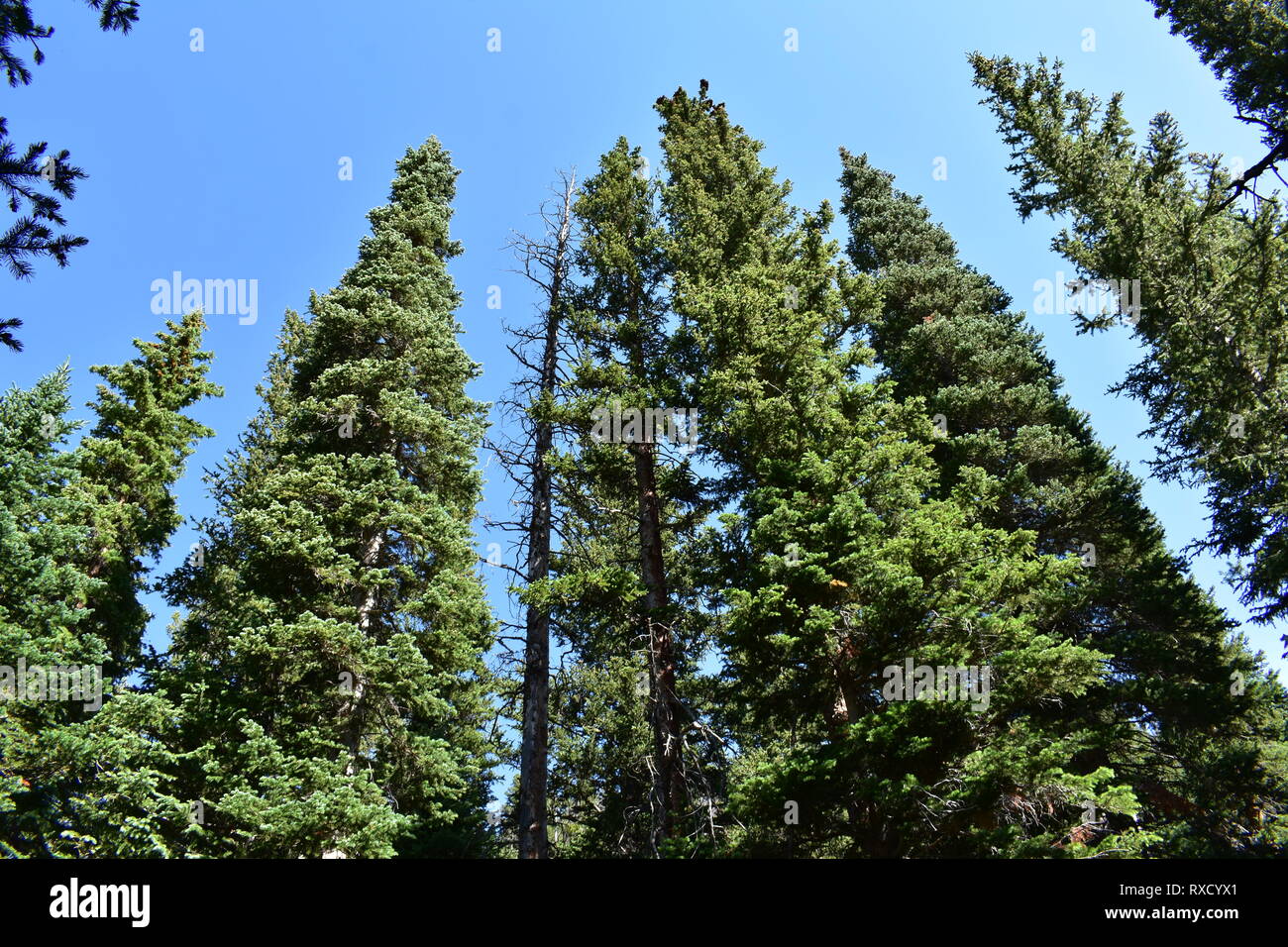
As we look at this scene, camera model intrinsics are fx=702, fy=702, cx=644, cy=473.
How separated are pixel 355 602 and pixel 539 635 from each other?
137 inches

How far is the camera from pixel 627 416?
13477 mm

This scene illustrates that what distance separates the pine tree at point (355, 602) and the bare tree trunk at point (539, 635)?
3.91ft

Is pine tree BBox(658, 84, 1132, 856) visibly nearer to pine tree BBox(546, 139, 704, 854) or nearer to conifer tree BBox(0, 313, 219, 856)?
pine tree BBox(546, 139, 704, 854)

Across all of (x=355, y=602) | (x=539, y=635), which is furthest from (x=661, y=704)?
(x=355, y=602)

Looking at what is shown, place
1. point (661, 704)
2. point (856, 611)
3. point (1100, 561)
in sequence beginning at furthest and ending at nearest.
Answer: point (1100, 561), point (661, 704), point (856, 611)

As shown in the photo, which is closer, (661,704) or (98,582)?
(661,704)

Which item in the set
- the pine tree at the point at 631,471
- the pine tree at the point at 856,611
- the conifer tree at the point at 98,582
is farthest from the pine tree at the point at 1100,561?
the conifer tree at the point at 98,582

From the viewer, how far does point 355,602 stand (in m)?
13.1

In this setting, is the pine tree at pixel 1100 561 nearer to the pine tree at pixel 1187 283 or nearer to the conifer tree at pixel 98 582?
the pine tree at pixel 1187 283

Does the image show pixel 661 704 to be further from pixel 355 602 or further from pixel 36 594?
pixel 36 594
